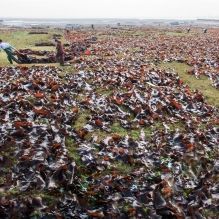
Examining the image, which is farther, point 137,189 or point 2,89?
point 2,89

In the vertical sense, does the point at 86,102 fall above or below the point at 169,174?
above

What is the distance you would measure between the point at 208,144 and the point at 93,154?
8.62 ft

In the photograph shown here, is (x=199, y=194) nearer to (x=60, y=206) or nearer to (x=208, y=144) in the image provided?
Result: (x=208, y=144)

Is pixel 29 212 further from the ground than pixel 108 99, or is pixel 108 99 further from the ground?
pixel 108 99

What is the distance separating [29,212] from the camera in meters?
3.39

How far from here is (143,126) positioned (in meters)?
5.97

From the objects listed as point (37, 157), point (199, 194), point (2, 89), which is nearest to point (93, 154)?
point (37, 157)

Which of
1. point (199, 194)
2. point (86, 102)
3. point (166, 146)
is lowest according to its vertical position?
point (199, 194)

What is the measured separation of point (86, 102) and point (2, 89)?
256 cm

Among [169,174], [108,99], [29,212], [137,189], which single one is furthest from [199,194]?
[108,99]

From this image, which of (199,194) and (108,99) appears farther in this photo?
(108,99)

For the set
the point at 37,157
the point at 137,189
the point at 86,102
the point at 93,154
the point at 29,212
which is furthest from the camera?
the point at 86,102

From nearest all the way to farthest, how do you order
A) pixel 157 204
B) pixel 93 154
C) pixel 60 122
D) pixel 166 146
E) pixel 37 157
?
pixel 157 204
pixel 37 157
pixel 93 154
pixel 166 146
pixel 60 122

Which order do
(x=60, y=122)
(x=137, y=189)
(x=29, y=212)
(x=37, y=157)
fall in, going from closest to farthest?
(x=29, y=212) → (x=137, y=189) → (x=37, y=157) → (x=60, y=122)
